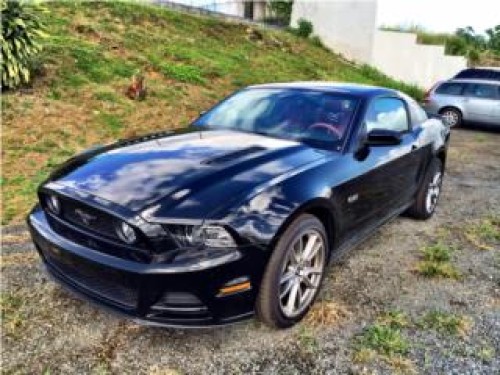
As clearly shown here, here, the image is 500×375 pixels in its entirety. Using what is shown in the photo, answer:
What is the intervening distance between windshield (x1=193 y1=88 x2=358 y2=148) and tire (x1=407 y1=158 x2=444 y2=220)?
5.51ft

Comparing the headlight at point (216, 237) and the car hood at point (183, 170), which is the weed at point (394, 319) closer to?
the car hood at point (183, 170)

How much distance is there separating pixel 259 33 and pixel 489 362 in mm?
15421

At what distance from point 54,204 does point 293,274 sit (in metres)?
1.56

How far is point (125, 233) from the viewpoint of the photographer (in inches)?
111

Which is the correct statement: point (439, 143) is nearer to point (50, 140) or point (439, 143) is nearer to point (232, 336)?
point (232, 336)

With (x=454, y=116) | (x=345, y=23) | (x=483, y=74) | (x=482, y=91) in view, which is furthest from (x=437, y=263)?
(x=345, y=23)

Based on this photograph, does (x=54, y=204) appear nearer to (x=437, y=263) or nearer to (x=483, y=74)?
(x=437, y=263)

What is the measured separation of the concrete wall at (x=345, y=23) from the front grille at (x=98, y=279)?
62.4 feet

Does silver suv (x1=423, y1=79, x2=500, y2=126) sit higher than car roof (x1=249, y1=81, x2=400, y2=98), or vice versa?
car roof (x1=249, y1=81, x2=400, y2=98)

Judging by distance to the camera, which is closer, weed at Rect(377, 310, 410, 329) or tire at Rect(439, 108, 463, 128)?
weed at Rect(377, 310, 410, 329)

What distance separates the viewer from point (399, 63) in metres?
21.8

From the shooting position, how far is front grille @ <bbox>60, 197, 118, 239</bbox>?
9.41ft

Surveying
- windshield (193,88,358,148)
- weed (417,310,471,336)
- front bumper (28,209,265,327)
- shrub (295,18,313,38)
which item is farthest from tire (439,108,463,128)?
front bumper (28,209,265,327)

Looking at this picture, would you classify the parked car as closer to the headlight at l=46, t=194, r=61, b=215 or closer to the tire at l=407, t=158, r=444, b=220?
the tire at l=407, t=158, r=444, b=220
